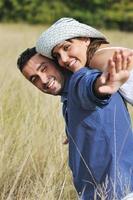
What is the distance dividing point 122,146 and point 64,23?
48 cm

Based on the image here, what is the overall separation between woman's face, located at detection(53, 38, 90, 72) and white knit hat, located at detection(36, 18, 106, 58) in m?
0.02

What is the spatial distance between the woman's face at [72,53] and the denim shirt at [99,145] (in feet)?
0.35

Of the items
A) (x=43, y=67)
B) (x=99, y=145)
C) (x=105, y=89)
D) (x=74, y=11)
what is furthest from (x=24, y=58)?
(x=74, y=11)

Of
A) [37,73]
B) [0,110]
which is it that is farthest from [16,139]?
[37,73]

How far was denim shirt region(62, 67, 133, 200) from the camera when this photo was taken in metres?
2.32

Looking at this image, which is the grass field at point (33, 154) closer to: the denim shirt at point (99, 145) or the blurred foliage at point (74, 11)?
the denim shirt at point (99, 145)

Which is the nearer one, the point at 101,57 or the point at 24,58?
the point at 101,57

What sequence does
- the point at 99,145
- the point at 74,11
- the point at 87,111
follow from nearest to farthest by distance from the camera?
the point at 87,111, the point at 99,145, the point at 74,11

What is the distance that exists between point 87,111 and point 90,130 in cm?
9

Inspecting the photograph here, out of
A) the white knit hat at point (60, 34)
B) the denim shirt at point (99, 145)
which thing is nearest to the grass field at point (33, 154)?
the denim shirt at point (99, 145)

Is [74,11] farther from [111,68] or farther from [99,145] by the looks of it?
[111,68]

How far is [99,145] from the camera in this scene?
239 centimetres

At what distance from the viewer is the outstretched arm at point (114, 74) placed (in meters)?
2.06

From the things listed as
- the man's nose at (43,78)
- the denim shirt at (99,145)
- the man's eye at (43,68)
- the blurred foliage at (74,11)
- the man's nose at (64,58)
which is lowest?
the blurred foliage at (74,11)
